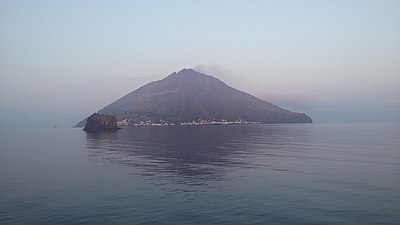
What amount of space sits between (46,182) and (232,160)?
94.0 feet

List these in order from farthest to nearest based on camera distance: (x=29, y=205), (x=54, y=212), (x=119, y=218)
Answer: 1. (x=29, y=205)
2. (x=54, y=212)
3. (x=119, y=218)

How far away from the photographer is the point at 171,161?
56625 mm

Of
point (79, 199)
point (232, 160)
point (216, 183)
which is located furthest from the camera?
point (232, 160)

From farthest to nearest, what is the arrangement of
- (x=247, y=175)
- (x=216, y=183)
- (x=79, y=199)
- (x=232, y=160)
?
(x=232, y=160) < (x=247, y=175) < (x=216, y=183) < (x=79, y=199)

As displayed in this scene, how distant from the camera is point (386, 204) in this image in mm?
27203

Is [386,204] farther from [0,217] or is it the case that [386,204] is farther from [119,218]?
[0,217]

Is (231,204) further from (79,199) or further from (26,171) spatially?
(26,171)

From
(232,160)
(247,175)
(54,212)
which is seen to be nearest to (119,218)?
(54,212)

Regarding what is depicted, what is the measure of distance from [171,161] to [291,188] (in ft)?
87.9

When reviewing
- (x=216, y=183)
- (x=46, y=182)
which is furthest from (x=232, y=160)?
(x=46, y=182)

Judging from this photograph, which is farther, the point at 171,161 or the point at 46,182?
the point at 171,161

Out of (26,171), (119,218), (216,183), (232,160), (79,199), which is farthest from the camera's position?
(232,160)

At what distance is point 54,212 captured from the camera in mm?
26219

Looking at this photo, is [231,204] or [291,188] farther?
[291,188]
